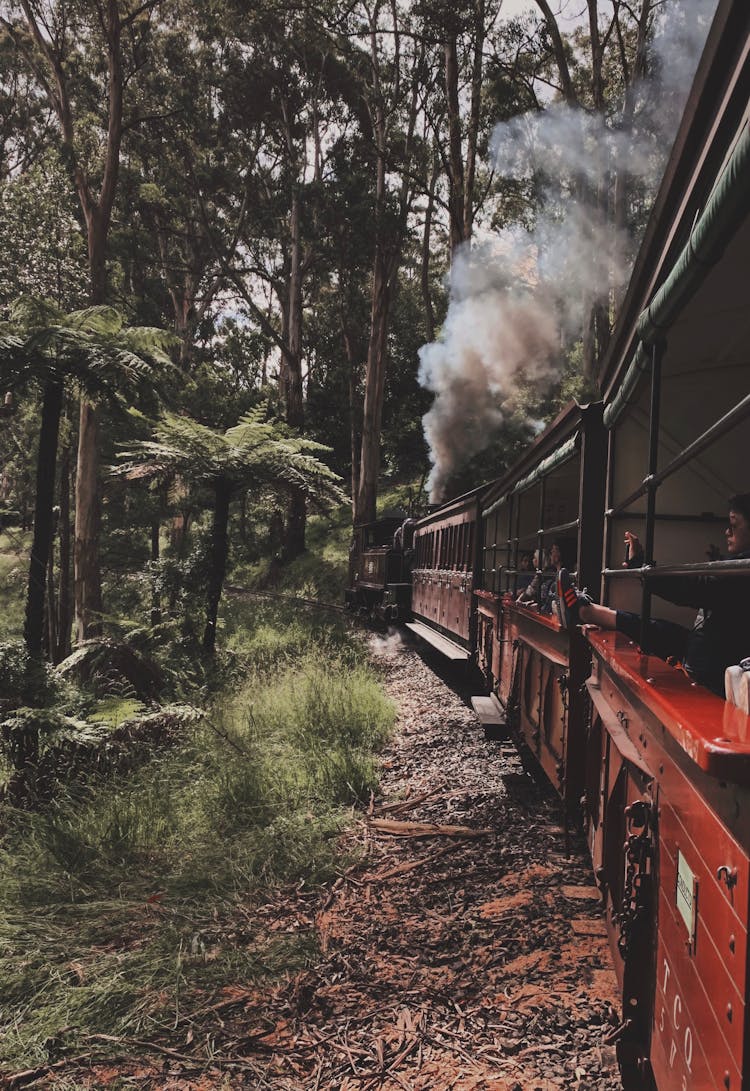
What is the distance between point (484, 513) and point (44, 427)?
4417mm

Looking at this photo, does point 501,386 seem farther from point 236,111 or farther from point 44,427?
point 44,427

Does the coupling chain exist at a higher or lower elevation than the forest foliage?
lower

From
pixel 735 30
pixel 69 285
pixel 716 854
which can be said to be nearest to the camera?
pixel 716 854

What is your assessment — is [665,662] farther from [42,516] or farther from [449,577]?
[449,577]

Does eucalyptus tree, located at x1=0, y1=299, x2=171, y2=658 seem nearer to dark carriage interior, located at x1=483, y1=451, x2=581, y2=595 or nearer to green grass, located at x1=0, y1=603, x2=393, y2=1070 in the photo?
green grass, located at x1=0, y1=603, x2=393, y2=1070

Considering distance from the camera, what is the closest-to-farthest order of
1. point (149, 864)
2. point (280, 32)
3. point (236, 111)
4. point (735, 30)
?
point (735, 30)
point (149, 864)
point (280, 32)
point (236, 111)

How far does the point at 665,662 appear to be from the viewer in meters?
2.09

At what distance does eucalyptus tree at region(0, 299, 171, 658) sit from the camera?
187 inches

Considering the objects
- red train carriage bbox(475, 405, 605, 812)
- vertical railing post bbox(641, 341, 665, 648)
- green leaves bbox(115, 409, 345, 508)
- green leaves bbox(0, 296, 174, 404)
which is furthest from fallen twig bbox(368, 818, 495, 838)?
green leaves bbox(115, 409, 345, 508)

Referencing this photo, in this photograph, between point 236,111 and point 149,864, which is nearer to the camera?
point 149,864

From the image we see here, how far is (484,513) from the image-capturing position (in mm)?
7590

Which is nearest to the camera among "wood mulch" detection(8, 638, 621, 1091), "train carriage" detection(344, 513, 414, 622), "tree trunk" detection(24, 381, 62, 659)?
"wood mulch" detection(8, 638, 621, 1091)

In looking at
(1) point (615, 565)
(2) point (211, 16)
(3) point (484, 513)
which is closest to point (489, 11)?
(2) point (211, 16)

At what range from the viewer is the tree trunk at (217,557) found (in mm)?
9523
